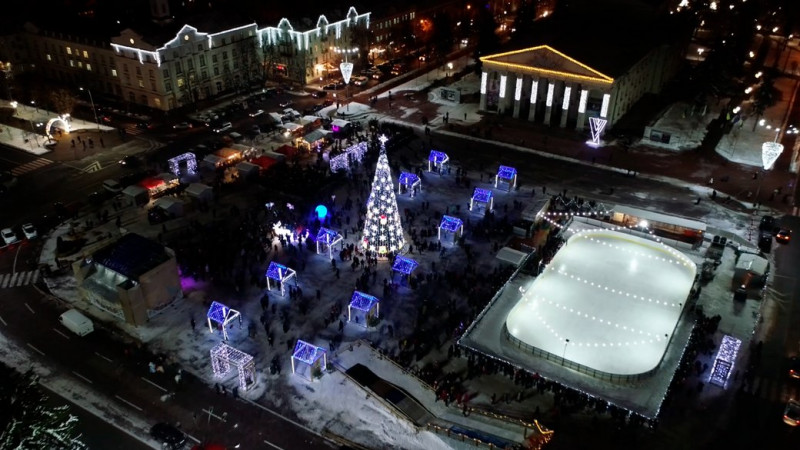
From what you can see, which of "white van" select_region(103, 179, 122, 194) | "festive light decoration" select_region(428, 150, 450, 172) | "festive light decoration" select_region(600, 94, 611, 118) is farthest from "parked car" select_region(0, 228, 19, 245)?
"festive light decoration" select_region(600, 94, 611, 118)

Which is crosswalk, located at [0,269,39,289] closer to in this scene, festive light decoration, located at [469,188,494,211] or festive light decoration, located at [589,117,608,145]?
festive light decoration, located at [469,188,494,211]

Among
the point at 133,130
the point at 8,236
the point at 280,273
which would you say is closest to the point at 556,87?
the point at 280,273

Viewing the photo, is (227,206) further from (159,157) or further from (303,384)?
(303,384)

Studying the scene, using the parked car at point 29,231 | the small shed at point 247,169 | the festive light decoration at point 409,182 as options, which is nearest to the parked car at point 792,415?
the festive light decoration at point 409,182

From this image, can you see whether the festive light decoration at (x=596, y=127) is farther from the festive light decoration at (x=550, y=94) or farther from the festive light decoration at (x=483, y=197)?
the festive light decoration at (x=483, y=197)

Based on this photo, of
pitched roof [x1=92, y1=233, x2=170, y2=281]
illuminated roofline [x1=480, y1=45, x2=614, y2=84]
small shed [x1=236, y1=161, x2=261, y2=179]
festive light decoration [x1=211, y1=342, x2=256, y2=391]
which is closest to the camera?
festive light decoration [x1=211, y1=342, x2=256, y2=391]
